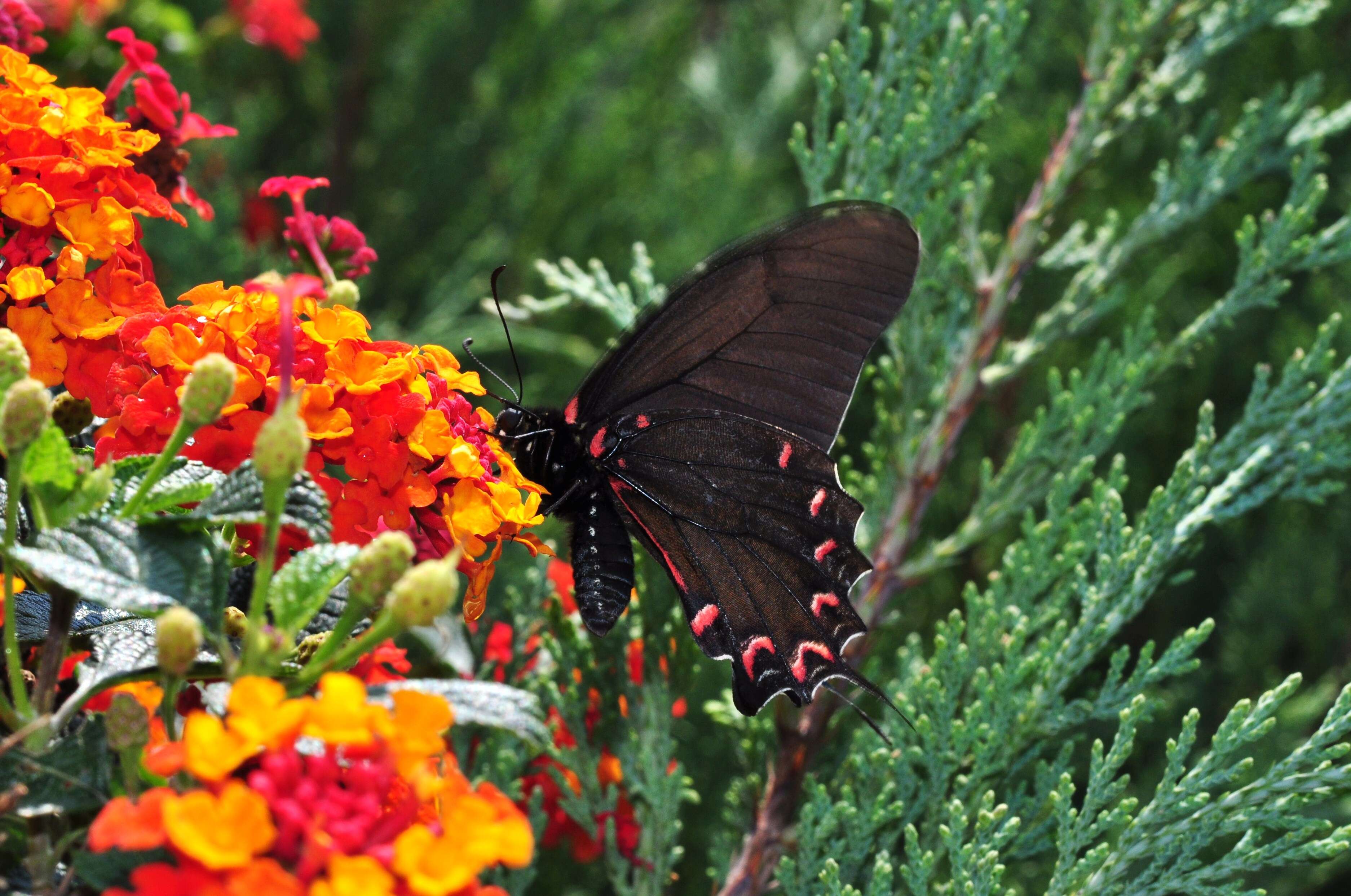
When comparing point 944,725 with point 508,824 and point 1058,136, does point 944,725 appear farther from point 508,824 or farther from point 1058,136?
point 1058,136

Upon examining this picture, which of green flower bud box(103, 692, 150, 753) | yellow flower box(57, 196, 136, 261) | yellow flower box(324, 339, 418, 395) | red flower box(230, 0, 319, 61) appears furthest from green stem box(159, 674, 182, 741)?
red flower box(230, 0, 319, 61)

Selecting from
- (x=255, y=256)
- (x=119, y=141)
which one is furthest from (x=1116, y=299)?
(x=255, y=256)

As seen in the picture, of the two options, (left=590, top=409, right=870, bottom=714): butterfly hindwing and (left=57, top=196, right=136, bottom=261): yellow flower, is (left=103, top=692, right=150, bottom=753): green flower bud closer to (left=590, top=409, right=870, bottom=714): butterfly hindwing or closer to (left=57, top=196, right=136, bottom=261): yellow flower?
(left=57, top=196, right=136, bottom=261): yellow flower

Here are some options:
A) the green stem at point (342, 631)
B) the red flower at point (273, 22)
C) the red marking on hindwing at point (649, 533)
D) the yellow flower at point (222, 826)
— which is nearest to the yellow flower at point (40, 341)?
the green stem at point (342, 631)

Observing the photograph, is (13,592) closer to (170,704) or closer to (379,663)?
(170,704)

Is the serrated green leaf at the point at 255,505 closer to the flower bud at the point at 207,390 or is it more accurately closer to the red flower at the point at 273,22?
the flower bud at the point at 207,390
